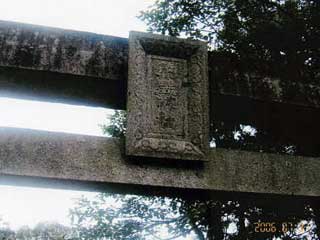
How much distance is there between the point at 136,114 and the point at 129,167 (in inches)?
12.8

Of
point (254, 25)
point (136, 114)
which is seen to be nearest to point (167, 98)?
point (136, 114)

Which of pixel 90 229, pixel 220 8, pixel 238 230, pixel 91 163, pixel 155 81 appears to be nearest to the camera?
pixel 91 163

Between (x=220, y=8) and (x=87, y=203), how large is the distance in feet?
17.9

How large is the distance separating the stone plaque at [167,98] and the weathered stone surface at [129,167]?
0.11 meters

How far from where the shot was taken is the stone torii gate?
2590mm

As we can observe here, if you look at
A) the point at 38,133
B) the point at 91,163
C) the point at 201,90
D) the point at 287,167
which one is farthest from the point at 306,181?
the point at 38,133

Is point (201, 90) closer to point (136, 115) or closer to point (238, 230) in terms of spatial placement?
point (136, 115)

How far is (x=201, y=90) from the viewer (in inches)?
114

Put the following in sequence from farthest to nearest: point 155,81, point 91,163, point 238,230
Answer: point 238,230 < point 155,81 < point 91,163

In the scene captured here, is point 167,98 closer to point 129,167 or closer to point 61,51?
point 129,167
